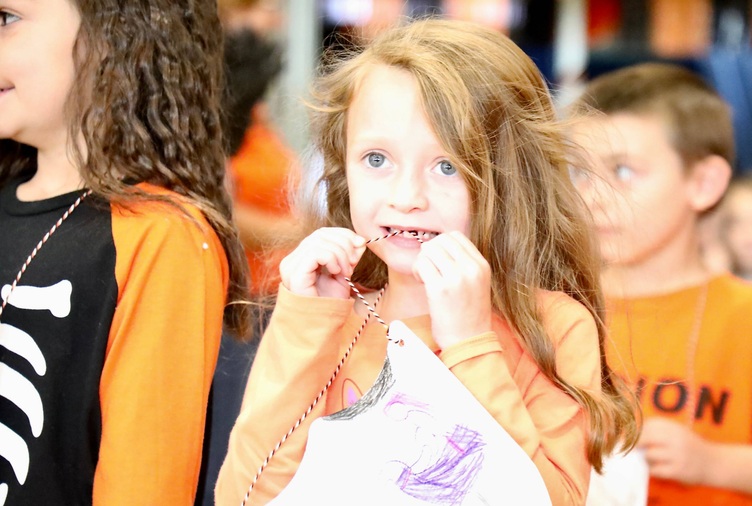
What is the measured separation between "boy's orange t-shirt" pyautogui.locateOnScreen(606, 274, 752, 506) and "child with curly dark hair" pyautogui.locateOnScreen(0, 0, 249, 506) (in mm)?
714

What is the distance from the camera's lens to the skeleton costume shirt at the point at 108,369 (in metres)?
1.15

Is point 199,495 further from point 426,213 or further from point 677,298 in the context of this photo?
point 677,298

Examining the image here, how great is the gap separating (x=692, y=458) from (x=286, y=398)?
768 mm

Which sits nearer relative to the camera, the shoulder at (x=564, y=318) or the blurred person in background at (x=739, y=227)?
the shoulder at (x=564, y=318)

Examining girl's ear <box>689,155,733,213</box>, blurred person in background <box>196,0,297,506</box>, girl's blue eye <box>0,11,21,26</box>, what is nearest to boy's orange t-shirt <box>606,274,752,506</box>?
girl's ear <box>689,155,733,213</box>

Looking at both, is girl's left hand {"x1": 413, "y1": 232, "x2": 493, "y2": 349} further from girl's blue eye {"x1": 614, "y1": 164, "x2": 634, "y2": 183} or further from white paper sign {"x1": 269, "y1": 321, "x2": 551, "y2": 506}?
girl's blue eye {"x1": 614, "y1": 164, "x2": 634, "y2": 183}

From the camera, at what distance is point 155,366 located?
1.15 meters

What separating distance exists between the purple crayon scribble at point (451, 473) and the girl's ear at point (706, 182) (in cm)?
97

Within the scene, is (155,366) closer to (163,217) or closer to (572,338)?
(163,217)

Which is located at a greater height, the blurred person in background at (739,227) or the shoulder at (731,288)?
the shoulder at (731,288)

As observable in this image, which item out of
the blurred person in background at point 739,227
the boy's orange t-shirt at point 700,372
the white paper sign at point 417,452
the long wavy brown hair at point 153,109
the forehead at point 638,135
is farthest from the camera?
the blurred person in background at point 739,227

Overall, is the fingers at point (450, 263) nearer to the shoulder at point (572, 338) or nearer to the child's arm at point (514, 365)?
the child's arm at point (514, 365)

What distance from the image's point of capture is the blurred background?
340 cm

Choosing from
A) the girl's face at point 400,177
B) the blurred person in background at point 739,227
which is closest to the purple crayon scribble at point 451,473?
the girl's face at point 400,177
